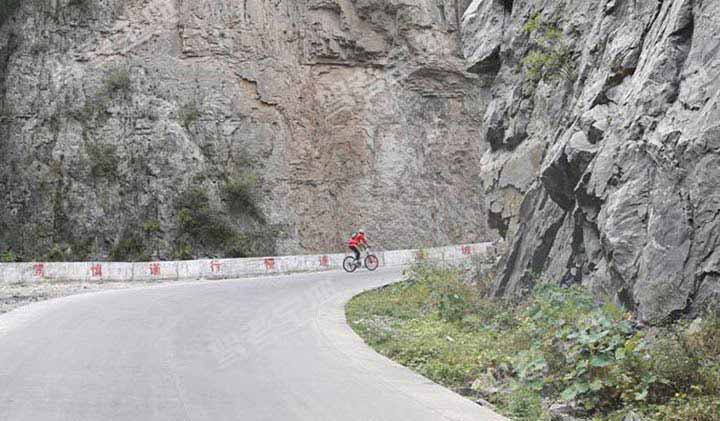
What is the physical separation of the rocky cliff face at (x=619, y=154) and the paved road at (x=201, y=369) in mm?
3054

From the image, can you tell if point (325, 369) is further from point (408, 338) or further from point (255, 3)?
point (255, 3)

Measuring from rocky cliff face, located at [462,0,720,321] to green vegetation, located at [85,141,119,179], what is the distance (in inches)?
881

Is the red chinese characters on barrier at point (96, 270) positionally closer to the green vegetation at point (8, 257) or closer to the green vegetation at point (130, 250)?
the green vegetation at point (130, 250)

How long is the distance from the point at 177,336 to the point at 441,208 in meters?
29.3

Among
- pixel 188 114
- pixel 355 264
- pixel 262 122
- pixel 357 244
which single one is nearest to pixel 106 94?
pixel 188 114

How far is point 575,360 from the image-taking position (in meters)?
6.86

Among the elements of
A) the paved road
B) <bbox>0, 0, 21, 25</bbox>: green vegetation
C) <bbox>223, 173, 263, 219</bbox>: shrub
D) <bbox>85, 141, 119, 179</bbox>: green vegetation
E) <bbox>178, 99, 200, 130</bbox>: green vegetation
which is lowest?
the paved road

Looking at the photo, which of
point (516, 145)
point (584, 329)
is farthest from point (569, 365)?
point (516, 145)

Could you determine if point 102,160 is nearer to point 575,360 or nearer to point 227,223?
point 227,223

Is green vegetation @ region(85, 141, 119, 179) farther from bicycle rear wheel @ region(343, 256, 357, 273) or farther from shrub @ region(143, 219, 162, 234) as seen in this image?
bicycle rear wheel @ region(343, 256, 357, 273)

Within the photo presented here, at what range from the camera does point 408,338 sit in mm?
10727

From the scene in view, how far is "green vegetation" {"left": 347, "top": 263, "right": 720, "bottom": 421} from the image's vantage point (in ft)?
20.2

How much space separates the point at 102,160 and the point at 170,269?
11113 millimetres

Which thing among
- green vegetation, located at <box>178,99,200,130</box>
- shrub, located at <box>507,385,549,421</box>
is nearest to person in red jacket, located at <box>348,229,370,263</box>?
green vegetation, located at <box>178,99,200,130</box>
